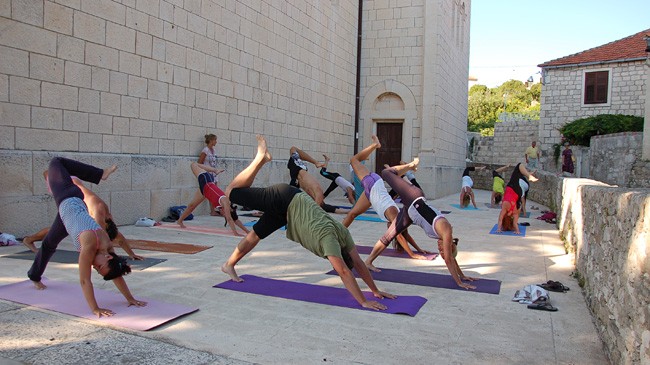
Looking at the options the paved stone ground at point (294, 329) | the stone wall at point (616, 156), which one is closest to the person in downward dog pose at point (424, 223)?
the paved stone ground at point (294, 329)

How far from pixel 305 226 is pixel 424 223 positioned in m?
1.64

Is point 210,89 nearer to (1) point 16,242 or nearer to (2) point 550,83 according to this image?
(1) point 16,242

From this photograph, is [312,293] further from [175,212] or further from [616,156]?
[616,156]

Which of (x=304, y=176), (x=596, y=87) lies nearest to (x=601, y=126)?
(x=596, y=87)

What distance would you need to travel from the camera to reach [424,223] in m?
5.41

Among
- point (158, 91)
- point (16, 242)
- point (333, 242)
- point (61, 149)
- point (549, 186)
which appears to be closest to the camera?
point (333, 242)

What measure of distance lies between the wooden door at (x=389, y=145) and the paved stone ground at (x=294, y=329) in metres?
11.1

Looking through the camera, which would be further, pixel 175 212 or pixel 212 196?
pixel 175 212

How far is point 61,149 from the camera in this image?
23.3 feet

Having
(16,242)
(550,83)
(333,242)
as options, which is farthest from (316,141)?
(550,83)

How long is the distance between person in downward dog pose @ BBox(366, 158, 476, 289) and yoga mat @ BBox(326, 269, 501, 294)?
99 mm

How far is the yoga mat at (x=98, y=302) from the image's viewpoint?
3.73 meters

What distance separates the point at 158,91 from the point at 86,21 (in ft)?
5.68

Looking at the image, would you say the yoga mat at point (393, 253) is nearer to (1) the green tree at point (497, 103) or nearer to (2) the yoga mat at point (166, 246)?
(2) the yoga mat at point (166, 246)
